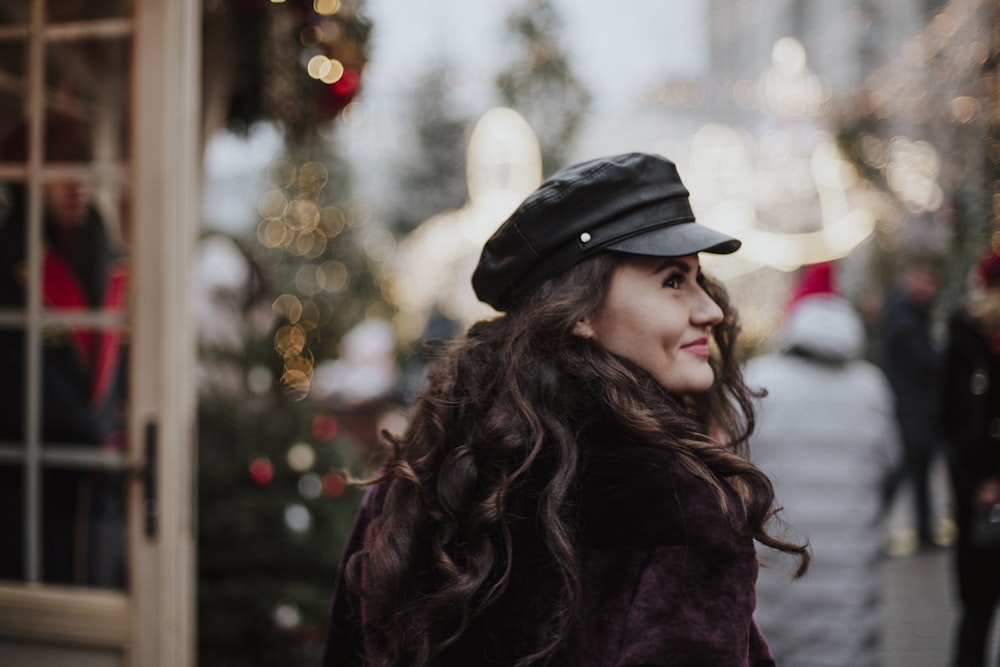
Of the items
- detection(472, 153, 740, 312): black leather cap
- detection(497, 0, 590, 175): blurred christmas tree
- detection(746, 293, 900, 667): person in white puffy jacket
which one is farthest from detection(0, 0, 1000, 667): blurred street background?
detection(497, 0, 590, 175): blurred christmas tree

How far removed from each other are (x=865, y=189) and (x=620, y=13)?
512cm

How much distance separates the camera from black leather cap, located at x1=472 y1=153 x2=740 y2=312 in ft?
5.15

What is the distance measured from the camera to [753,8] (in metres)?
14.9

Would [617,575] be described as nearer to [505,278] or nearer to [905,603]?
[505,278]

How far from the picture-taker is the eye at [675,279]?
5.36 feet

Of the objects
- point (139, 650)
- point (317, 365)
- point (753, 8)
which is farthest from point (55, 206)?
point (753, 8)

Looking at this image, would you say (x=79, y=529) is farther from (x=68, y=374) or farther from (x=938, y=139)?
(x=938, y=139)

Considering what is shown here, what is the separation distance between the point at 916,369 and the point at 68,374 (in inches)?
244

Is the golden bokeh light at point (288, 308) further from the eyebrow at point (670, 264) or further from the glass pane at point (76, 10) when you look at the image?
the eyebrow at point (670, 264)

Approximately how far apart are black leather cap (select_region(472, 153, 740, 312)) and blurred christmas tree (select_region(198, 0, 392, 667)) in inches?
109

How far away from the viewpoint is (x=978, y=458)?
3619 millimetres

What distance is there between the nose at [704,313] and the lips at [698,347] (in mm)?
29

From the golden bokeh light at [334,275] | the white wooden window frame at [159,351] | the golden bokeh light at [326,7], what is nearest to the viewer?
the white wooden window frame at [159,351]

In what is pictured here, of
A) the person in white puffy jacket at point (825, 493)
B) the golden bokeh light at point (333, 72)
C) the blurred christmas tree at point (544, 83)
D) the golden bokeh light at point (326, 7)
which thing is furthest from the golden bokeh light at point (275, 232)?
the blurred christmas tree at point (544, 83)
